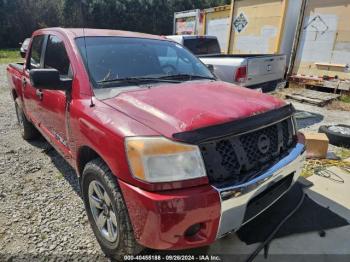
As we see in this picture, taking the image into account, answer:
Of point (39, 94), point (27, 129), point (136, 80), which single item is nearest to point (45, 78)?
point (136, 80)

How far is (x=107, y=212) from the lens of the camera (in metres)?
2.29

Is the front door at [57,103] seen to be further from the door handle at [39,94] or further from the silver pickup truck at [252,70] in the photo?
the silver pickup truck at [252,70]

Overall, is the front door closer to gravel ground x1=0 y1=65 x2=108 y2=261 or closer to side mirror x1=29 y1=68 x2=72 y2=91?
side mirror x1=29 y1=68 x2=72 y2=91

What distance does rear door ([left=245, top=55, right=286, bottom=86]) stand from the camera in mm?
5773

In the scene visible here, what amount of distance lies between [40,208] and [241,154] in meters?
2.21

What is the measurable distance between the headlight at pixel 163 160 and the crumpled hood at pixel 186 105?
10cm

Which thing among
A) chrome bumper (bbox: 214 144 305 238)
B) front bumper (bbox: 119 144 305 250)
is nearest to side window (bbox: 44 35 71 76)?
front bumper (bbox: 119 144 305 250)

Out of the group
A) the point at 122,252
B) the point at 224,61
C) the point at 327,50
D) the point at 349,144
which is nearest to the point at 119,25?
the point at 327,50

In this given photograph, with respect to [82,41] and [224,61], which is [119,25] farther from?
[82,41]

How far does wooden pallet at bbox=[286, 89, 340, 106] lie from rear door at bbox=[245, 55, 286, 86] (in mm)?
1628

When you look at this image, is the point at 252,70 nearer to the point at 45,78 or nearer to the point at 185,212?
the point at 45,78

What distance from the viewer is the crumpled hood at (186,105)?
194 centimetres

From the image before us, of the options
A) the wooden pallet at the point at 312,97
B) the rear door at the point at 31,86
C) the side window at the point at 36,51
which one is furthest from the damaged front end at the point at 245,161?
the wooden pallet at the point at 312,97

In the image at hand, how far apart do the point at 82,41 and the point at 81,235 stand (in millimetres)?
1828
